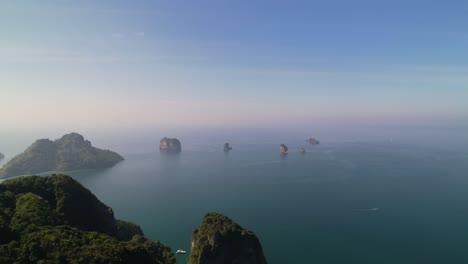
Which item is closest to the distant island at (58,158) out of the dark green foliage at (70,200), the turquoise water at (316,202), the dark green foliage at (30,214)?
the turquoise water at (316,202)

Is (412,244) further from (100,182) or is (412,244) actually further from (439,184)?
(100,182)

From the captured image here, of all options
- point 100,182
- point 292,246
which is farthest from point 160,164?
point 292,246

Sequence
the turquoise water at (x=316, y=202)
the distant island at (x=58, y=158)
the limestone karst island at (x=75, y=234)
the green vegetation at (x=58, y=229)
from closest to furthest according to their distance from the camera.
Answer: the green vegetation at (x=58, y=229)
the limestone karst island at (x=75, y=234)
the turquoise water at (x=316, y=202)
the distant island at (x=58, y=158)

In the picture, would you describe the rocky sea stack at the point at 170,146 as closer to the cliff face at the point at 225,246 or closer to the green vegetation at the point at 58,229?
the green vegetation at the point at 58,229

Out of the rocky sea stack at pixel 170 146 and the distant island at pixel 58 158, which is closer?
the distant island at pixel 58 158

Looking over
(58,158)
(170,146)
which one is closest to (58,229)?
(58,158)

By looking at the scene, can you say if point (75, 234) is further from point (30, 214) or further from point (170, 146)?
point (170, 146)

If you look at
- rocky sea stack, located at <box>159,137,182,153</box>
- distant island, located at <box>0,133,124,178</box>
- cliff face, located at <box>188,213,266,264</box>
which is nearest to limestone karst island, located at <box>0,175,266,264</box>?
cliff face, located at <box>188,213,266,264</box>
